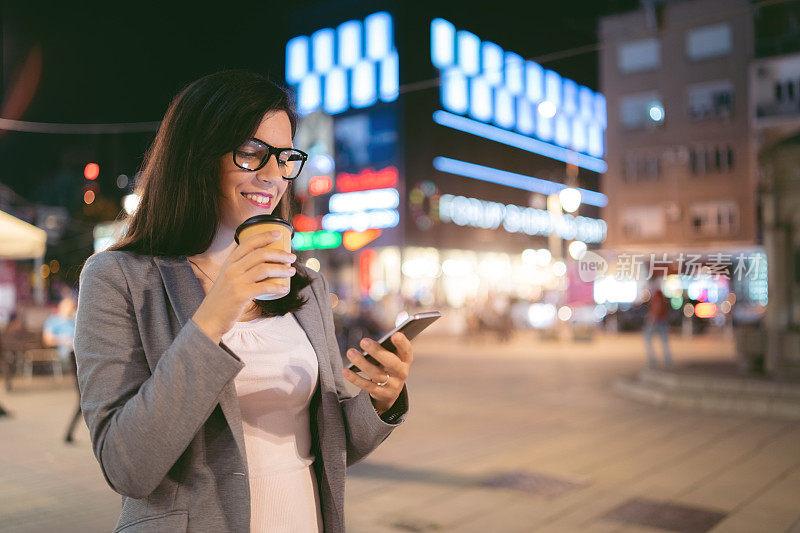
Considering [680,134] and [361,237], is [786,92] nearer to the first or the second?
[680,134]

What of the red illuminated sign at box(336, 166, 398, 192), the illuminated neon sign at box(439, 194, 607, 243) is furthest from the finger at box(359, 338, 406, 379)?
the red illuminated sign at box(336, 166, 398, 192)

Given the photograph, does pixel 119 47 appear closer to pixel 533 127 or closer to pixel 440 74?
pixel 440 74

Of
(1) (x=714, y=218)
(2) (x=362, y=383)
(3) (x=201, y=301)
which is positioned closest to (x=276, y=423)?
(2) (x=362, y=383)

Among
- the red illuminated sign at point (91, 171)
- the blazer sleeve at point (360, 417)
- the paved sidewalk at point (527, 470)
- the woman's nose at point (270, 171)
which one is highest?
the red illuminated sign at point (91, 171)

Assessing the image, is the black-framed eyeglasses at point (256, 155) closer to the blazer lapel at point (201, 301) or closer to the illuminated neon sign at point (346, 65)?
the blazer lapel at point (201, 301)

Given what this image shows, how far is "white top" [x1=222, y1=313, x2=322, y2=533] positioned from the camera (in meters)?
1.70

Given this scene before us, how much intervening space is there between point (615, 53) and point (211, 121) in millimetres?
40544

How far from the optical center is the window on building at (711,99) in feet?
113

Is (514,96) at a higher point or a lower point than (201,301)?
higher

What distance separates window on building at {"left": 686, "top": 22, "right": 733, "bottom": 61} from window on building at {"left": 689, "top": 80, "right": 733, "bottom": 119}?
151 cm

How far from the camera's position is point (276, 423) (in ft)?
5.81

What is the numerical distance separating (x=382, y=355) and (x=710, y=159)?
37.9 meters

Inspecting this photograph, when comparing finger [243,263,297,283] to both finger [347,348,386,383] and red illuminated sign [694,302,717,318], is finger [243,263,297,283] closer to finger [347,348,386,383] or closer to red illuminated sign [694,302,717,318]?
finger [347,348,386,383]

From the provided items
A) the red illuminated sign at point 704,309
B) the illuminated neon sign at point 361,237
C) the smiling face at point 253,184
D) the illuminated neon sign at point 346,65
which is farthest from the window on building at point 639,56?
the smiling face at point 253,184
